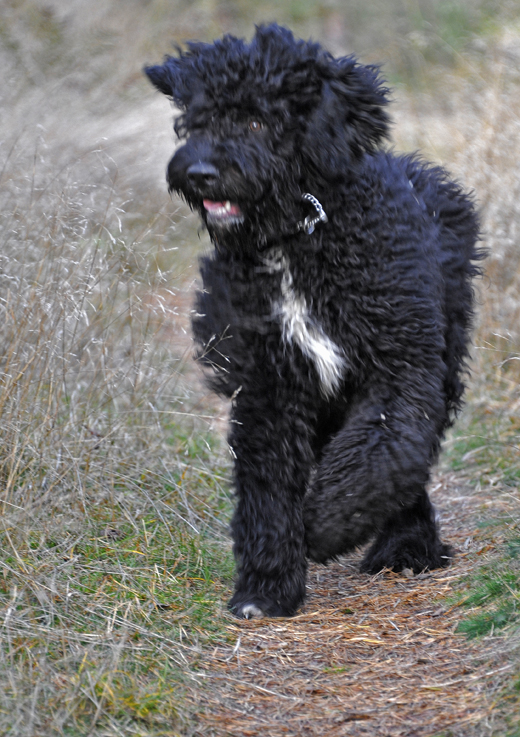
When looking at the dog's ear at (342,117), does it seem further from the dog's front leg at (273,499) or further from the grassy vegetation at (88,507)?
the grassy vegetation at (88,507)

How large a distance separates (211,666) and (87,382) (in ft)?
6.71

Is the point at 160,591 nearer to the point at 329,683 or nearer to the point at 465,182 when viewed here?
the point at 329,683

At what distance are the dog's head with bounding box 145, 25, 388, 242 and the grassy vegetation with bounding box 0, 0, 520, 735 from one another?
849 mm

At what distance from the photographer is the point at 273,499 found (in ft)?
10.7

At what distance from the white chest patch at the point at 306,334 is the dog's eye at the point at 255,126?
0.51 meters

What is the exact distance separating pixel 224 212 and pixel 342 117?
0.56m

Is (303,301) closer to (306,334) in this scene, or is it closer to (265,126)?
(306,334)

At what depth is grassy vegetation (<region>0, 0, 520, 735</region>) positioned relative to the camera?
8.38 feet

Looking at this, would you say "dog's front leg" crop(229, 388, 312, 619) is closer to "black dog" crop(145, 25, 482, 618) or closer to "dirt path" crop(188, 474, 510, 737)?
"black dog" crop(145, 25, 482, 618)

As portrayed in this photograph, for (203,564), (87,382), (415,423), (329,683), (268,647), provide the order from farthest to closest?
1. (87,382)
2. (203,564)
3. (415,423)
4. (268,647)
5. (329,683)

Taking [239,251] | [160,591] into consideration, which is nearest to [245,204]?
[239,251]

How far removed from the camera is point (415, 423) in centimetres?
316

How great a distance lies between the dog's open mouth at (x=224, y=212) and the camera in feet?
10.2

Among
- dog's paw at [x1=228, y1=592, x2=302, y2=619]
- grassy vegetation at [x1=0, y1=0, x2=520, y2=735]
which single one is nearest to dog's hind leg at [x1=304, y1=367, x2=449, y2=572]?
dog's paw at [x1=228, y1=592, x2=302, y2=619]
